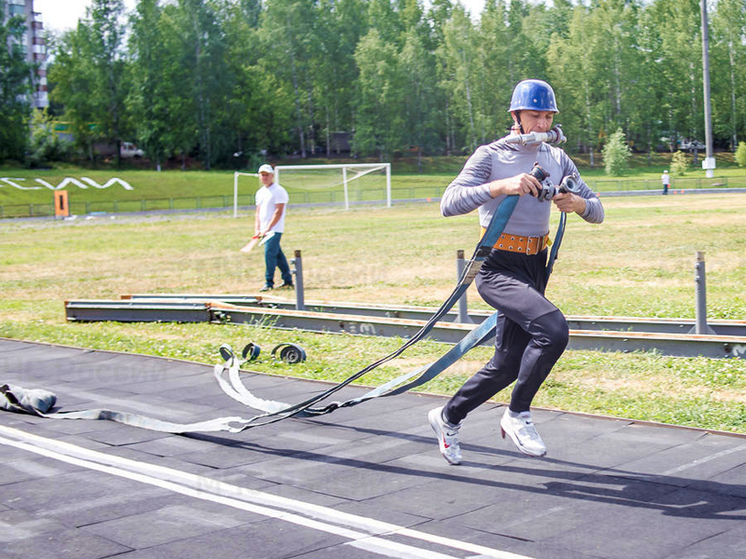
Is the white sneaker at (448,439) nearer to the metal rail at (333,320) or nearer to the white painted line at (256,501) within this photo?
the white painted line at (256,501)

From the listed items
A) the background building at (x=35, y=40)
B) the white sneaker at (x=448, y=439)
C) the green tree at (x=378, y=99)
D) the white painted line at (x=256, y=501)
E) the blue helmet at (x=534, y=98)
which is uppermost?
the background building at (x=35, y=40)

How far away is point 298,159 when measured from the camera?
9625 cm

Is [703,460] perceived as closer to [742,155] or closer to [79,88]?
[742,155]

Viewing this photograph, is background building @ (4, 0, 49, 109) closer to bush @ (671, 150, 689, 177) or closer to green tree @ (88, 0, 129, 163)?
green tree @ (88, 0, 129, 163)

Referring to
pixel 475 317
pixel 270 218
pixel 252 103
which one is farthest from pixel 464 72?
pixel 475 317

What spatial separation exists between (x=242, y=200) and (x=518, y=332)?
61.5m

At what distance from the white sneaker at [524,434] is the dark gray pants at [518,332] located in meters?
0.06

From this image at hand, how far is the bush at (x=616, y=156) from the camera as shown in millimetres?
76312

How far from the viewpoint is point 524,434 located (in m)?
5.39

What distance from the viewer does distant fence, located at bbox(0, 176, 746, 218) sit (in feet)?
186

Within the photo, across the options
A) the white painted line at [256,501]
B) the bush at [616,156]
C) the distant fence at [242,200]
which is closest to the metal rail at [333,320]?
the white painted line at [256,501]

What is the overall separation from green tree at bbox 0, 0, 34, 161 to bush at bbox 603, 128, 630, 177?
5060 cm

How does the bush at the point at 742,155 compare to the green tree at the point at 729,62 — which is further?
the green tree at the point at 729,62

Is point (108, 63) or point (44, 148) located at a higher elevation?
point (108, 63)
